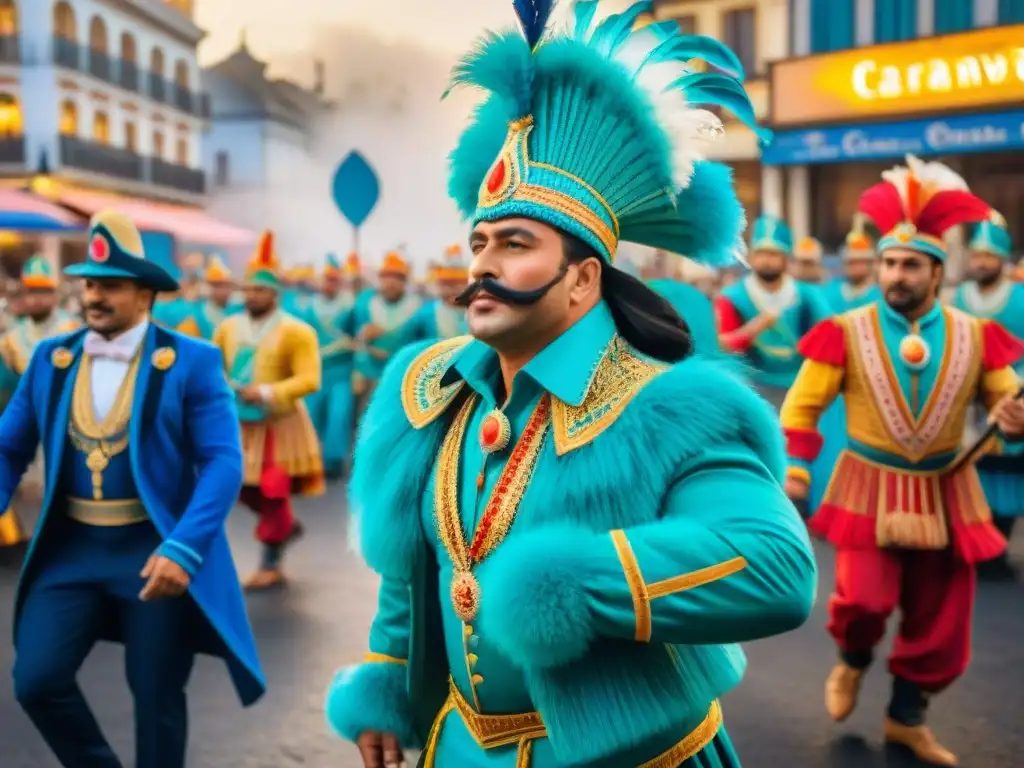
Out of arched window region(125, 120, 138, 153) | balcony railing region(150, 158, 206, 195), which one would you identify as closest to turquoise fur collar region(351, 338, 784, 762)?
arched window region(125, 120, 138, 153)

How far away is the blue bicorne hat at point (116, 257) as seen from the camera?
13.5 feet

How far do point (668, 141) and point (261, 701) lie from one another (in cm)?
396

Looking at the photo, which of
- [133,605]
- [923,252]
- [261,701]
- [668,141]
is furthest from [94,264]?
[923,252]

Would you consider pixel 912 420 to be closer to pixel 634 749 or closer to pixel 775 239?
pixel 634 749

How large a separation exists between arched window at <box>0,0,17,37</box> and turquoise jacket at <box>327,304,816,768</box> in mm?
35022

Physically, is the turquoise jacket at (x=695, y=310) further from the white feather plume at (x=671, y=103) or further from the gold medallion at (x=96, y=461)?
the gold medallion at (x=96, y=461)

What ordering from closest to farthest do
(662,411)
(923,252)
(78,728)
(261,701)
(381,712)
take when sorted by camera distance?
(662,411) → (381,712) → (78,728) → (923,252) → (261,701)

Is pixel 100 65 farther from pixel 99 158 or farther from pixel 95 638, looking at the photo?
pixel 95 638

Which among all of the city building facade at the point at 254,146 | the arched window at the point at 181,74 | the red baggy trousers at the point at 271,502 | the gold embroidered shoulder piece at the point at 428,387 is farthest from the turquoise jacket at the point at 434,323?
the city building facade at the point at 254,146

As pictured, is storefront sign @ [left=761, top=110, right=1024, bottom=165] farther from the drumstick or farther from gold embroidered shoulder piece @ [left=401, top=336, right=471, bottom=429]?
gold embroidered shoulder piece @ [left=401, top=336, right=471, bottom=429]

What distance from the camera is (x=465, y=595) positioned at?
86.3 inches

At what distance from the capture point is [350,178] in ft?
45.2

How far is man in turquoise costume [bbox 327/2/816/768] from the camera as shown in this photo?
5.96 feet

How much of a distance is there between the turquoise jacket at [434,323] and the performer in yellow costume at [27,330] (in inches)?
132
